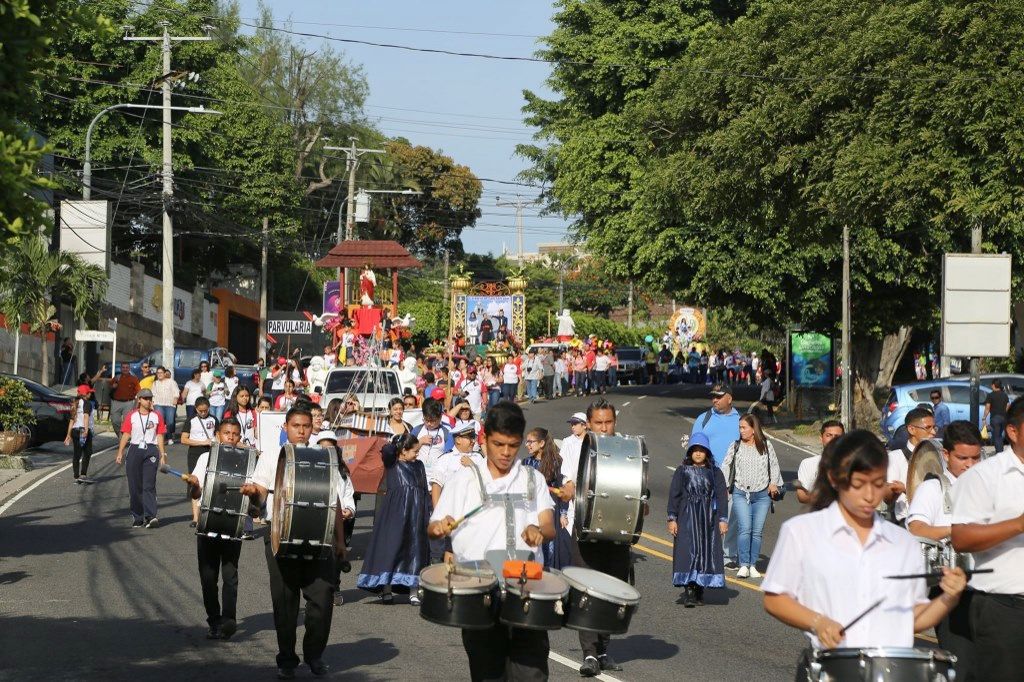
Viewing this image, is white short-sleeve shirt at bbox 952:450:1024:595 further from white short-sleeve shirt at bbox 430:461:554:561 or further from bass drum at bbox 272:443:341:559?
bass drum at bbox 272:443:341:559

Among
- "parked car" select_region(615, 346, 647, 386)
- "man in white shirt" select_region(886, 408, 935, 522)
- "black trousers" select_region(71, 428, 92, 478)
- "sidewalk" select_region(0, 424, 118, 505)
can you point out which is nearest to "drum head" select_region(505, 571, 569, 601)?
"man in white shirt" select_region(886, 408, 935, 522)

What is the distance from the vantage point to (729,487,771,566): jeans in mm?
14977

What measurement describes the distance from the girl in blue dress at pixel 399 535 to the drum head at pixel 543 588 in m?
6.32

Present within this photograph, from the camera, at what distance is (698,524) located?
1325cm

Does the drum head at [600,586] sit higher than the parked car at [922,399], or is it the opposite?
the parked car at [922,399]

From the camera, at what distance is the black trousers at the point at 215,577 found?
1113cm

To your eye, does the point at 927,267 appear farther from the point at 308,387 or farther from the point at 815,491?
the point at 815,491

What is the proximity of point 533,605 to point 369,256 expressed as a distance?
124 ft

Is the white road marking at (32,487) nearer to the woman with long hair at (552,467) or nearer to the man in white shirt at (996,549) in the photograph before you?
the woman with long hair at (552,467)

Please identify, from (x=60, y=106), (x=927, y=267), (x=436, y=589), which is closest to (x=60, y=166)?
(x=60, y=106)

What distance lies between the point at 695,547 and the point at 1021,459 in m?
6.83

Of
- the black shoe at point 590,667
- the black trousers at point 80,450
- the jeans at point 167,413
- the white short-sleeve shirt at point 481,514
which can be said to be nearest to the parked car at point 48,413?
the jeans at point 167,413

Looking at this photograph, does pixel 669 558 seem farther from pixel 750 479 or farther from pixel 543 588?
pixel 543 588

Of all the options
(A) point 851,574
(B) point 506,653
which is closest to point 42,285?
(B) point 506,653
